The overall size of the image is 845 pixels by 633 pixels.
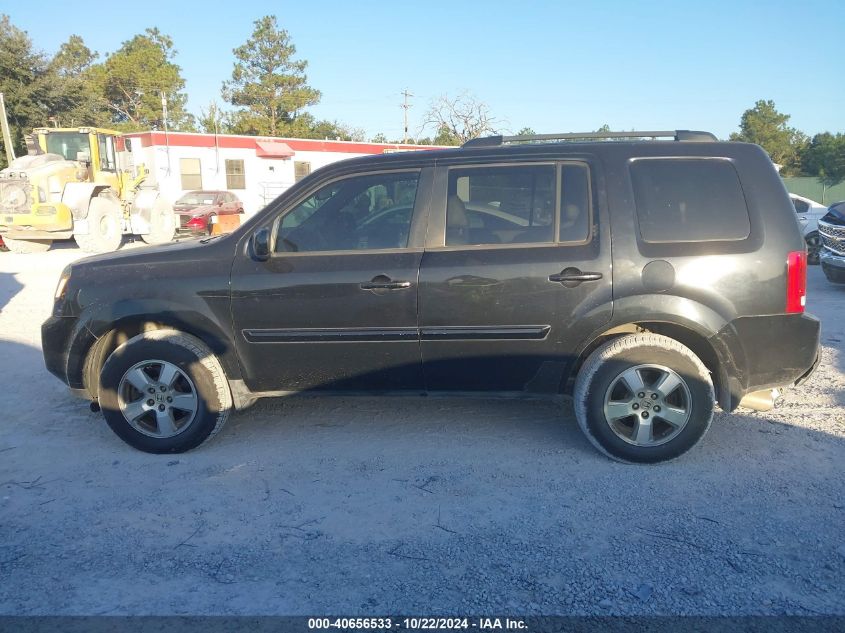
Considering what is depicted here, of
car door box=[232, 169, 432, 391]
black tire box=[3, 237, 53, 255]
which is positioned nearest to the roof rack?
car door box=[232, 169, 432, 391]

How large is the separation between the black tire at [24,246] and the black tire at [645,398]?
58.8 ft

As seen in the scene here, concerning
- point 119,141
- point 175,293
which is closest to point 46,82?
point 119,141

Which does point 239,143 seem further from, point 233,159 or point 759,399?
point 759,399

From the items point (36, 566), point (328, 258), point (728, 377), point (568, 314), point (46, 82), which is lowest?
point (36, 566)

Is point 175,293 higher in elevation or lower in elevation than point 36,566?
higher

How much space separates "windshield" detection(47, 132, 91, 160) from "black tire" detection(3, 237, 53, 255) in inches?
96.4

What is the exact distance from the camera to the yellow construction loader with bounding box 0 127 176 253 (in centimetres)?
1672

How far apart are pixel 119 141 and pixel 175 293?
17.0 meters

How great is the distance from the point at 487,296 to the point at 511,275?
19 centimetres

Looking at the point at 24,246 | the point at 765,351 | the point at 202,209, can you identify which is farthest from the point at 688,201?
the point at 202,209

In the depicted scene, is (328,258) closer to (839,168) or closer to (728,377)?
(728,377)

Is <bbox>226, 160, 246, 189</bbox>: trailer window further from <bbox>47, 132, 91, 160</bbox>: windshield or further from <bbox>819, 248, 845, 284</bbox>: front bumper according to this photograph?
<bbox>819, 248, 845, 284</bbox>: front bumper

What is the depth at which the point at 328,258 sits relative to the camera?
4262 mm

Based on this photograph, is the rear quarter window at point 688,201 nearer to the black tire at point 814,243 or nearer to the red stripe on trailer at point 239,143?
the black tire at point 814,243
